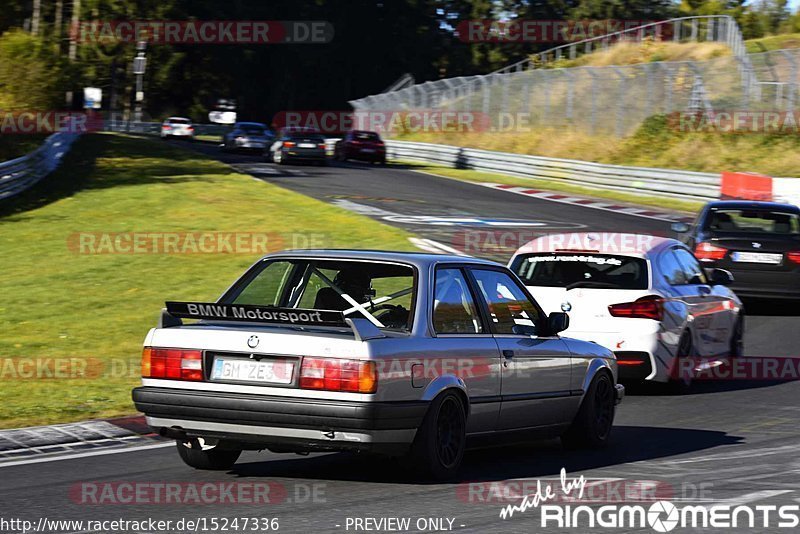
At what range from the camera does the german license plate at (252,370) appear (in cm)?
686

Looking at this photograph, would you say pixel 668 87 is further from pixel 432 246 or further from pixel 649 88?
pixel 432 246

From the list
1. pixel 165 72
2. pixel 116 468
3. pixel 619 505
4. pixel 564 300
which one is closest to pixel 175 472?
pixel 116 468

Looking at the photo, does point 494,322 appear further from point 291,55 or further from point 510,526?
point 291,55

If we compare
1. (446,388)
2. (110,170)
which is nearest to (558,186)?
(110,170)

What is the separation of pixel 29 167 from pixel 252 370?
2579 cm

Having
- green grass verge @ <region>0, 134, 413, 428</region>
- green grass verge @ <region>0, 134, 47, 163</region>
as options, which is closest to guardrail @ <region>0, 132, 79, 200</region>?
green grass verge @ <region>0, 134, 413, 428</region>

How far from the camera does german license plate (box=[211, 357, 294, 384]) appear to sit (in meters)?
6.86

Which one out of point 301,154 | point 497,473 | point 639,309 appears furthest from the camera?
point 301,154

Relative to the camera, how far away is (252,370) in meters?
6.94

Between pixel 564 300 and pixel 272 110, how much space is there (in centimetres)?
9704

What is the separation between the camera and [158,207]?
27.2 m

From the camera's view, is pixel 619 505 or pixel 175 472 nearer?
pixel 619 505

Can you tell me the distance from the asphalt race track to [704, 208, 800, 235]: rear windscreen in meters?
5.23

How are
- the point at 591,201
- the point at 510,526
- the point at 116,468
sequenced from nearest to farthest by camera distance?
the point at 510,526 < the point at 116,468 < the point at 591,201
